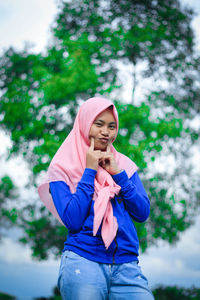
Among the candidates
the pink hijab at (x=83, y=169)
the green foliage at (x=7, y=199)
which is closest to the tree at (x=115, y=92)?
the green foliage at (x=7, y=199)

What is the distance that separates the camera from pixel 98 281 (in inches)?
69.7

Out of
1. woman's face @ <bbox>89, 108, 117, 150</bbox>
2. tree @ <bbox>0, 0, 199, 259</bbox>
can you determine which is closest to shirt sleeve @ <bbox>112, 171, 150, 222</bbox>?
woman's face @ <bbox>89, 108, 117, 150</bbox>

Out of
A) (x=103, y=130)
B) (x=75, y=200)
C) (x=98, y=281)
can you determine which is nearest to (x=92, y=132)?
(x=103, y=130)

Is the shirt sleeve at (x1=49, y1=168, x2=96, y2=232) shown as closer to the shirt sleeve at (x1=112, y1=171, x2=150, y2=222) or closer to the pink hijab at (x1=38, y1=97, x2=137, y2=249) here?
the pink hijab at (x1=38, y1=97, x2=137, y2=249)

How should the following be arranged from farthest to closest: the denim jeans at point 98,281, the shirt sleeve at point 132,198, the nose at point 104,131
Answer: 1. the nose at point 104,131
2. the shirt sleeve at point 132,198
3. the denim jeans at point 98,281

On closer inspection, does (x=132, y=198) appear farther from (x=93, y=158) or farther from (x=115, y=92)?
(x=115, y=92)

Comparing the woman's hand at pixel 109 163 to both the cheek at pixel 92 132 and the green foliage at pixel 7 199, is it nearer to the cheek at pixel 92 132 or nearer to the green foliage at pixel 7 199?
the cheek at pixel 92 132

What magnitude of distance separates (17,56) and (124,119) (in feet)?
14.3

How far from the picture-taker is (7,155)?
9805mm

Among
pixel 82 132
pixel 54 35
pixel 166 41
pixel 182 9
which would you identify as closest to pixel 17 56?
pixel 54 35

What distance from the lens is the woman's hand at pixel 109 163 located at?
6.88 ft

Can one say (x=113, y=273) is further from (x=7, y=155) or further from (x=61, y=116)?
(x=7, y=155)

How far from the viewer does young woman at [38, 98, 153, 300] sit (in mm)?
1810

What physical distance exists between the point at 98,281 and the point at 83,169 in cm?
72
